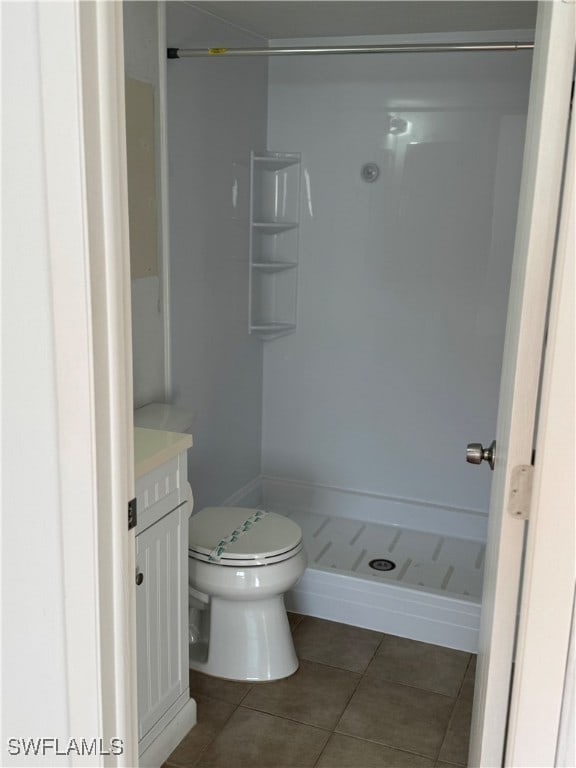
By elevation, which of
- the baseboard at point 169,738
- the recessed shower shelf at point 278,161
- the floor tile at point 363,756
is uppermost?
the recessed shower shelf at point 278,161

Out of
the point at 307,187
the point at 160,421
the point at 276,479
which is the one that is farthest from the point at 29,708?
the point at 307,187

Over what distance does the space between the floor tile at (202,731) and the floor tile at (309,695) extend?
0.08 metres

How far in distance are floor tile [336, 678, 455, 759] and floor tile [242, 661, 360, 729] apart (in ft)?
0.12

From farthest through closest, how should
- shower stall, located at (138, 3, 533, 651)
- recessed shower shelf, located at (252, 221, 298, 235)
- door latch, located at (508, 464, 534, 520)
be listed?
1. recessed shower shelf, located at (252, 221, 298, 235)
2. shower stall, located at (138, 3, 533, 651)
3. door latch, located at (508, 464, 534, 520)

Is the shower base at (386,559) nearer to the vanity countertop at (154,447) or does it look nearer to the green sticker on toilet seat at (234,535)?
the green sticker on toilet seat at (234,535)

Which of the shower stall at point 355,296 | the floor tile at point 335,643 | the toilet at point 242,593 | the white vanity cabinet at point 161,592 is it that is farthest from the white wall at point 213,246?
the white vanity cabinet at point 161,592

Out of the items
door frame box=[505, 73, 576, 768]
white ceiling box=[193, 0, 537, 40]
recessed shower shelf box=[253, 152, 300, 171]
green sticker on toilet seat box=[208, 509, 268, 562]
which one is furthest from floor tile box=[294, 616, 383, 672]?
white ceiling box=[193, 0, 537, 40]

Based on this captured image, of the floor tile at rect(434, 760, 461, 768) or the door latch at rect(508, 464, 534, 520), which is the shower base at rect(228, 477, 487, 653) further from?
the door latch at rect(508, 464, 534, 520)

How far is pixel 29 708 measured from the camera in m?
1.55

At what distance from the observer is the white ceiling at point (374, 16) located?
2.79 meters

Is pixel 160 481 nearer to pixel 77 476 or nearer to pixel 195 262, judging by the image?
pixel 77 476

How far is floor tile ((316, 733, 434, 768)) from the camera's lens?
2230mm

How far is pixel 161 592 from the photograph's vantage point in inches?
85.0

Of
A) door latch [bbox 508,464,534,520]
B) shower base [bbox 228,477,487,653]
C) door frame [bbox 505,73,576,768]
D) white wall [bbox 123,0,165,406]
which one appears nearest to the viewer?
door frame [bbox 505,73,576,768]
